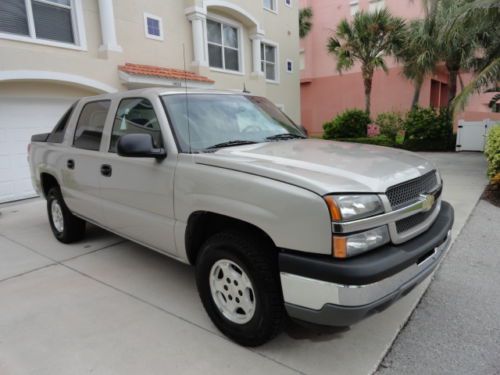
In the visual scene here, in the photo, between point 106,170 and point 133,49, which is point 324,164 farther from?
point 133,49

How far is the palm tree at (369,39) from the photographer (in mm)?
17453

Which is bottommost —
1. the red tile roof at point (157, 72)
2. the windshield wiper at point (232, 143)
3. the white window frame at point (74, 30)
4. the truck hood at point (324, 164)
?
the truck hood at point (324, 164)

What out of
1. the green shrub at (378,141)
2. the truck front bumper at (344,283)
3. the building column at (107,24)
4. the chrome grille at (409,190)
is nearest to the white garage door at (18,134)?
the building column at (107,24)

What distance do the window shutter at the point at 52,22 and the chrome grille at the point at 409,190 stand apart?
8.76 m

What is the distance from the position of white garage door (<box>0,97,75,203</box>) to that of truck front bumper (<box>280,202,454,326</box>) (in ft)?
26.0

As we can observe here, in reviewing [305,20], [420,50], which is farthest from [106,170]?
[305,20]

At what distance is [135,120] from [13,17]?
253 inches

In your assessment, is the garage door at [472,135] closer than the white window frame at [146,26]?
No

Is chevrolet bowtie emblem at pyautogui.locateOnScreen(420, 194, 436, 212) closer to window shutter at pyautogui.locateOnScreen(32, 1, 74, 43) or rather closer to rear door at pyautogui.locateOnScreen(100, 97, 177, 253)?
rear door at pyautogui.locateOnScreen(100, 97, 177, 253)

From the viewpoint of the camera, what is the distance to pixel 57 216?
5105 millimetres

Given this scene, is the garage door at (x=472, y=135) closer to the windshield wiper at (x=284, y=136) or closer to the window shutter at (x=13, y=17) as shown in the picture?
the windshield wiper at (x=284, y=136)

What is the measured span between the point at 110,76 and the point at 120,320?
7750 mm

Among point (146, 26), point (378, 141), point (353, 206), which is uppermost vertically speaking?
point (146, 26)

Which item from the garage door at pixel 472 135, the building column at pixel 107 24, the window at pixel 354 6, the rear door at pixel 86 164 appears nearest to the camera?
the rear door at pixel 86 164
